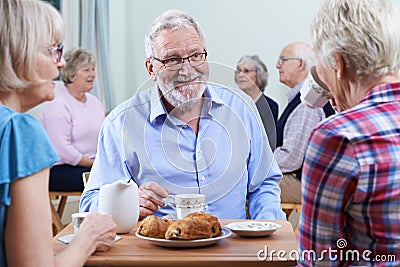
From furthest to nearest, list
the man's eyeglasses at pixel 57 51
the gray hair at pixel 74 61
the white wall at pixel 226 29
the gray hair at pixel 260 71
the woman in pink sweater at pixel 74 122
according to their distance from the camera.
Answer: the white wall at pixel 226 29 → the gray hair at pixel 260 71 → the gray hair at pixel 74 61 → the woman in pink sweater at pixel 74 122 → the man's eyeglasses at pixel 57 51

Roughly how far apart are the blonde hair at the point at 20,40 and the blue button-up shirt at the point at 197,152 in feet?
2.27

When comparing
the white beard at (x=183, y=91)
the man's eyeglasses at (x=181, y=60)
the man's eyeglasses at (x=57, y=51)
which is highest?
the man's eyeglasses at (x=57, y=51)

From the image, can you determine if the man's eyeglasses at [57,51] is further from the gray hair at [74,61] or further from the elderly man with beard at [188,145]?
the gray hair at [74,61]

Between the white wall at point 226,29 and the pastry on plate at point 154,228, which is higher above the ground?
the white wall at point 226,29

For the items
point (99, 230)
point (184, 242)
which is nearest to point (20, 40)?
point (99, 230)

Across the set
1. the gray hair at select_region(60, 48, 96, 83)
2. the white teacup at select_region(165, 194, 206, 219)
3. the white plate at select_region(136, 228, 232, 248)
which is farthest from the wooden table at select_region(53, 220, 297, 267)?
the gray hair at select_region(60, 48, 96, 83)

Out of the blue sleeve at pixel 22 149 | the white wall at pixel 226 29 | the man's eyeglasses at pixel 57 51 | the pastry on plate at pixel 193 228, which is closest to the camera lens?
the blue sleeve at pixel 22 149

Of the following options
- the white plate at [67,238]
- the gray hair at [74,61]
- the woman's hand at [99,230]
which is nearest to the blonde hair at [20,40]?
the woman's hand at [99,230]

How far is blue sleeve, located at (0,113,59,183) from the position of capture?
134 cm

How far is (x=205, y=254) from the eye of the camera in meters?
1.64

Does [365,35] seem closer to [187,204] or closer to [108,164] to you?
[187,204]

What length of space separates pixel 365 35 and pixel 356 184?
32 centimetres

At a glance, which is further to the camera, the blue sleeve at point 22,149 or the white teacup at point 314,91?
the white teacup at point 314,91

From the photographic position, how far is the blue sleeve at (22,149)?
1.34 m
